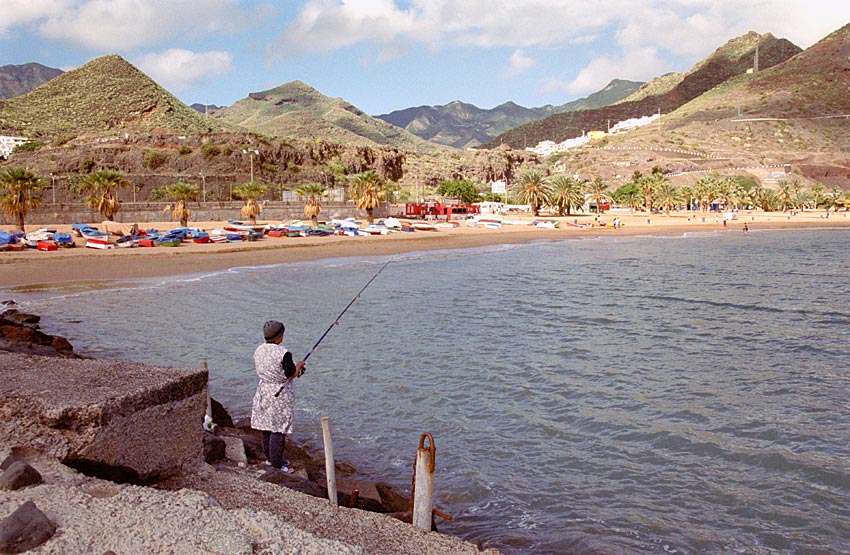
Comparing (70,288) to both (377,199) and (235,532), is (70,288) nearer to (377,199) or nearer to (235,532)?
(235,532)

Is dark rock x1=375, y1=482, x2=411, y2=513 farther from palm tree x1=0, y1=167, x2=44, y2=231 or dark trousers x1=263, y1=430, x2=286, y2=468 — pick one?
palm tree x1=0, y1=167, x2=44, y2=231

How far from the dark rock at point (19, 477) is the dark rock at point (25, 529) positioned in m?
0.54

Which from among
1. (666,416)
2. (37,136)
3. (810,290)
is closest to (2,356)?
(666,416)

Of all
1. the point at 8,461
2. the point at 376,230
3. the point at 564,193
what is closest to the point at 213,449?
the point at 8,461

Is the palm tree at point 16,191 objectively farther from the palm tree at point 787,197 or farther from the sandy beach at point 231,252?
the palm tree at point 787,197

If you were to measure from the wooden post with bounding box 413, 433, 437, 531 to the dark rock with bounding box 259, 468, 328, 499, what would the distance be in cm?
111

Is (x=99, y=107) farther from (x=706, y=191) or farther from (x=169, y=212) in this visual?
(x=706, y=191)

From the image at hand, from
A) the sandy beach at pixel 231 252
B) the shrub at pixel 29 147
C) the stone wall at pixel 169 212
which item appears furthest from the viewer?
the shrub at pixel 29 147

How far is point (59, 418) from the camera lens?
494 cm

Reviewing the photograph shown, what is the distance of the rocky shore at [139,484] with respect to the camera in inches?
160

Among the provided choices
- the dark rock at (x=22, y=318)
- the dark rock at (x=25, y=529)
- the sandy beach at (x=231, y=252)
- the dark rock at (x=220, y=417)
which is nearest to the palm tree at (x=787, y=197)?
the sandy beach at (x=231, y=252)

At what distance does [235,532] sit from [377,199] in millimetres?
61335

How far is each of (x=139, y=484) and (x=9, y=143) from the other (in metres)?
118

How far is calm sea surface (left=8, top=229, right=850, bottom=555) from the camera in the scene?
303 inches
